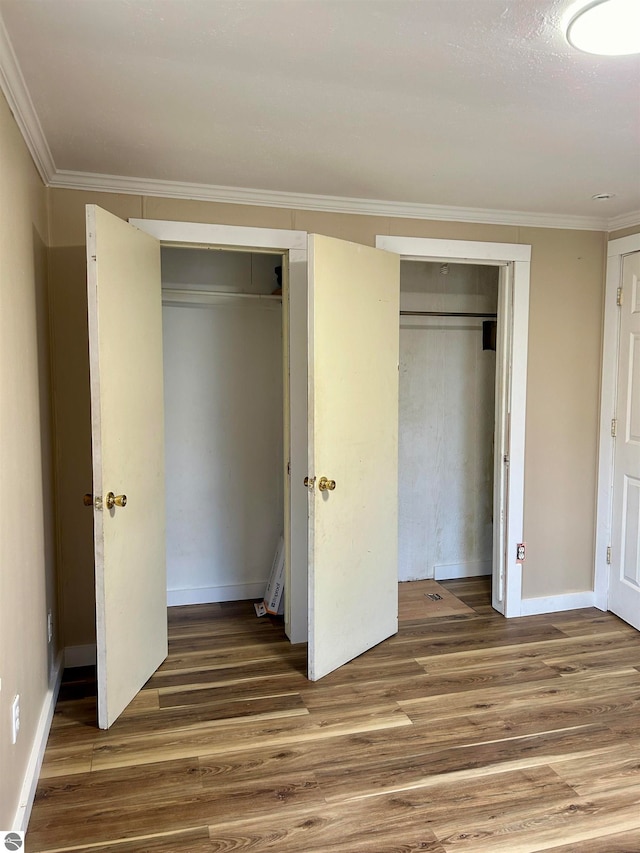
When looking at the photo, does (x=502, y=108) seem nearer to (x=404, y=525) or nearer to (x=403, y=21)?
(x=403, y=21)

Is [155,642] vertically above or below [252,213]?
below

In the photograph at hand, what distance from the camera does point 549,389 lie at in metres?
3.75

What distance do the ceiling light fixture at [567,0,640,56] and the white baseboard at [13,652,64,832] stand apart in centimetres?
268

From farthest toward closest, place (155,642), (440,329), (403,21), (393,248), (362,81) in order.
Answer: (440,329) < (393,248) < (155,642) < (362,81) < (403,21)

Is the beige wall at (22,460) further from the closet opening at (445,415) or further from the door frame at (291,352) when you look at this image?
the closet opening at (445,415)

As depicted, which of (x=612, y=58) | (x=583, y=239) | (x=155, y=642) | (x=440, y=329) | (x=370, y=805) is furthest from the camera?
(x=440, y=329)

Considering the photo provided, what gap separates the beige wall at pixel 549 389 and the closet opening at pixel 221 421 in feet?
2.52

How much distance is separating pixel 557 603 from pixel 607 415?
3.88 feet

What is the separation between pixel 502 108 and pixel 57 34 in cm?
139

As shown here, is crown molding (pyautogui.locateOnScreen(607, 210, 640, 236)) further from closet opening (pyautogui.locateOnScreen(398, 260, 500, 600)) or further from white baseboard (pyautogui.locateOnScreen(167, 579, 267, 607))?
white baseboard (pyautogui.locateOnScreen(167, 579, 267, 607))

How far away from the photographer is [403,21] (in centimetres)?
159

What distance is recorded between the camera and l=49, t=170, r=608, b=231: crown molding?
292 cm

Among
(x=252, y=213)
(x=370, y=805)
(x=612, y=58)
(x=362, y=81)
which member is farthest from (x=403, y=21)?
(x=370, y=805)

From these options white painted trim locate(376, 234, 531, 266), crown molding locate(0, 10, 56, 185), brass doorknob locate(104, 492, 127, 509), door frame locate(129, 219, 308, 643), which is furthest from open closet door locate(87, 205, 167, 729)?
white painted trim locate(376, 234, 531, 266)
